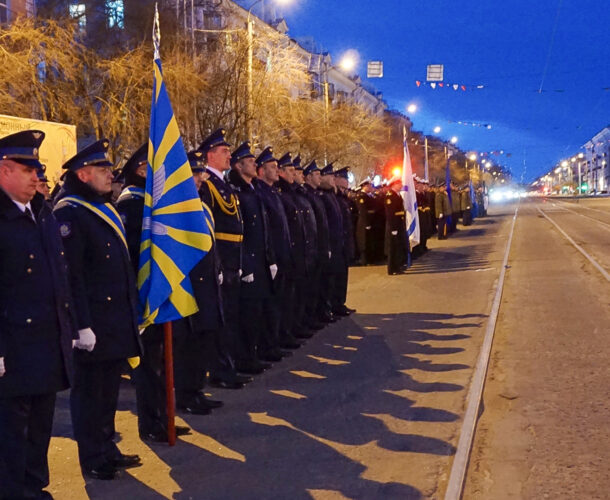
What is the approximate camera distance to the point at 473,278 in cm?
1616

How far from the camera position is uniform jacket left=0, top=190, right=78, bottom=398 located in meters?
4.28

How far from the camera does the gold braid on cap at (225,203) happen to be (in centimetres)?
725

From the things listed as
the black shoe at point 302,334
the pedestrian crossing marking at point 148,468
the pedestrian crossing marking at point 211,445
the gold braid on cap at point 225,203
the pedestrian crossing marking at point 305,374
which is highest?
the gold braid on cap at point 225,203

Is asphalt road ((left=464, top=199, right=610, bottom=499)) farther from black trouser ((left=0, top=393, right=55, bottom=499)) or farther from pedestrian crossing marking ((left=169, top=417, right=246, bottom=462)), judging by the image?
black trouser ((left=0, top=393, right=55, bottom=499))

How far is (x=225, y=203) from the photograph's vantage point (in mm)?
7371

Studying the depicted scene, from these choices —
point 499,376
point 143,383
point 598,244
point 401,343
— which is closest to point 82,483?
point 143,383

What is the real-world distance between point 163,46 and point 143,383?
18.1 meters

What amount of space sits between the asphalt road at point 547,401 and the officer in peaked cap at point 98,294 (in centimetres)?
235

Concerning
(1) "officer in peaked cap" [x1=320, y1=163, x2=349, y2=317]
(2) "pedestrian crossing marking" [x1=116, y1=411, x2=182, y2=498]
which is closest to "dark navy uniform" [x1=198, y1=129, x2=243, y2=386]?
(2) "pedestrian crossing marking" [x1=116, y1=411, x2=182, y2=498]

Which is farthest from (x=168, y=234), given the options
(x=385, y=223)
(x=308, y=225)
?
(x=385, y=223)

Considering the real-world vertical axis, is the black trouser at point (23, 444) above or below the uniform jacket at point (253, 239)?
below

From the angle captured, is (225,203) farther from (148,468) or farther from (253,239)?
(148,468)

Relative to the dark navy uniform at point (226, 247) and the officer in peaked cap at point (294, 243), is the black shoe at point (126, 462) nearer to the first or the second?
the dark navy uniform at point (226, 247)

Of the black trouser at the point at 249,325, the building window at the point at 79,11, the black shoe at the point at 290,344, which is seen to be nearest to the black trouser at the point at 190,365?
the black trouser at the point at 249,325
